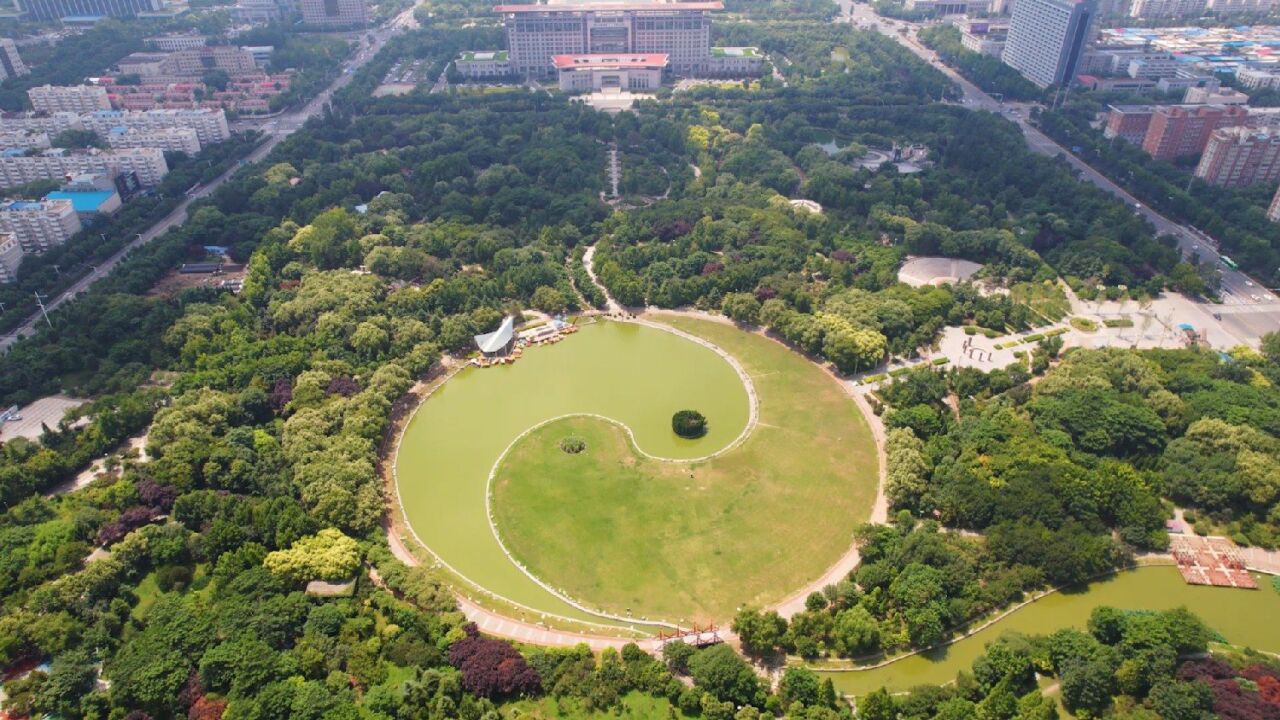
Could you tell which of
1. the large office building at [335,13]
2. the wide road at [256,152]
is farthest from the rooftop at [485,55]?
the large office building at [335,13]

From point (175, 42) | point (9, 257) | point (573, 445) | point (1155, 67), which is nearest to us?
point (573, 445)

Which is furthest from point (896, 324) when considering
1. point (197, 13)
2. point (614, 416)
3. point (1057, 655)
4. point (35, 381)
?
point (197, 13)

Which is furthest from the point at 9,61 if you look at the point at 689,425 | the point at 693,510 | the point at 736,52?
the point at 693,510

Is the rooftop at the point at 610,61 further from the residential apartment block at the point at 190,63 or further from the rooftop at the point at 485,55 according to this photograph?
the residential apartment block at the point at 190,63

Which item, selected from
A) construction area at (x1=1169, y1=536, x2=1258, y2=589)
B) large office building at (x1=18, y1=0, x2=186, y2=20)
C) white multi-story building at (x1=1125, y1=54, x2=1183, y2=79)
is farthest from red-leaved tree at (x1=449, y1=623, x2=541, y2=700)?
large office building at (x1=18, y1=0, x2=186, y2=20)

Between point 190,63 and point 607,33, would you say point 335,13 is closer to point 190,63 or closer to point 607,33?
point 190,63
